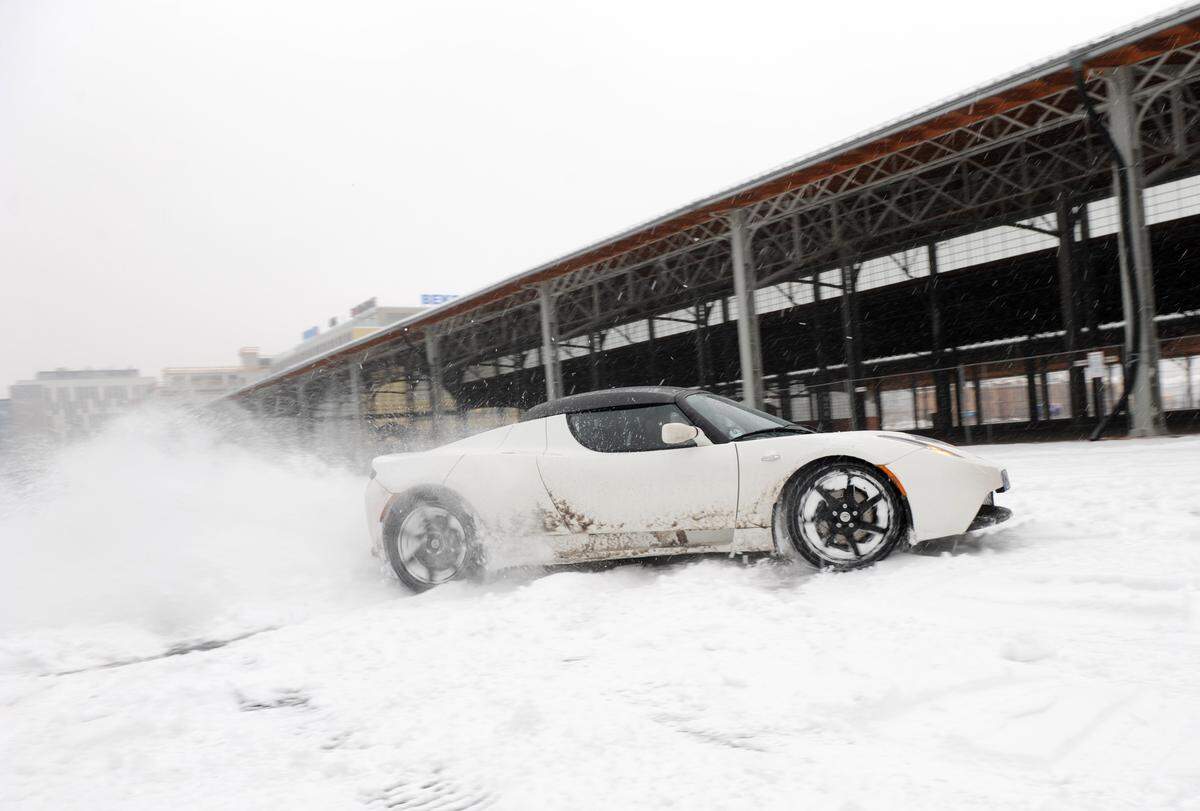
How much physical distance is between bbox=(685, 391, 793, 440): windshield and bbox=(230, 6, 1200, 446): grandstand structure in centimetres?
1012

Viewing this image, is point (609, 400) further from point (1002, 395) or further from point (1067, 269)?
point (1067, 269)

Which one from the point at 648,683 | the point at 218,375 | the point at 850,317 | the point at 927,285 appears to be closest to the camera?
the point at 648,683

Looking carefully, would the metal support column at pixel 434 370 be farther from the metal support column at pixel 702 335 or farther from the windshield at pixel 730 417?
the windshield at pixel 730 417

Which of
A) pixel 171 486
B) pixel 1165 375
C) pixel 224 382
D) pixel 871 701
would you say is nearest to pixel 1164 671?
pixel 871 701

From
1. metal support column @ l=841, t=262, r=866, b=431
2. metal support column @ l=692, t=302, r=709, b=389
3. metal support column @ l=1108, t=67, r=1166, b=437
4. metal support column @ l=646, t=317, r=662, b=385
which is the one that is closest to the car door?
metal support column @ l=1108, t=67, r=1166, b=437

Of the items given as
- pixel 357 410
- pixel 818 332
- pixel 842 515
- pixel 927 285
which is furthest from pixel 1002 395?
pixel 357 410

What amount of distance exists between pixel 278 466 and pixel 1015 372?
16.0 metres

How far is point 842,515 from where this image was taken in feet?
14.2

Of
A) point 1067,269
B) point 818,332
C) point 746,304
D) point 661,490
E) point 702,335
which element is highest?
point 1067,269

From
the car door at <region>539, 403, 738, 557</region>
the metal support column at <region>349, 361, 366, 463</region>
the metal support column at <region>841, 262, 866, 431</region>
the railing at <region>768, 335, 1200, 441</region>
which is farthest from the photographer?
the metal support column at <region>349, 361, 366, 463</region>

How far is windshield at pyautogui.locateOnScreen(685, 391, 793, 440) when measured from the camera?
4840 mm

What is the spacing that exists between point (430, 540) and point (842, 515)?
8.62ft

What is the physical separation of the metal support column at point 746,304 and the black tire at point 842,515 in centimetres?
1352

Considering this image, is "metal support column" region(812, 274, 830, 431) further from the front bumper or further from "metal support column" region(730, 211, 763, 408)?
the front bumper
